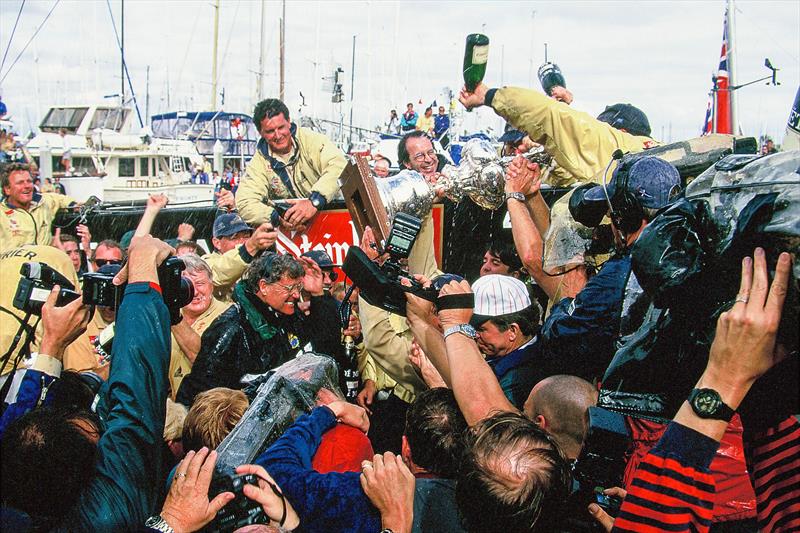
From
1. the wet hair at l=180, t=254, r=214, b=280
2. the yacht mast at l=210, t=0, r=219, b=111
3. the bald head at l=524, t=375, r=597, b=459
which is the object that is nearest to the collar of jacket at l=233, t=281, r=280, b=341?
the wet hair at l=180, t=254, r=214, b=280

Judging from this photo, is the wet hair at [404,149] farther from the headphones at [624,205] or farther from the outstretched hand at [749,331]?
the outstretched hand at [749,331]

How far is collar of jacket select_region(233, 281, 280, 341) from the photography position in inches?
149

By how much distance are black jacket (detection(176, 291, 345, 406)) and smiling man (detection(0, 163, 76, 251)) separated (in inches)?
131

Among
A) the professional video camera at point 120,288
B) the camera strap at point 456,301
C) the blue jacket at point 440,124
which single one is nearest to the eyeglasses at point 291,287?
the professional video camera at point 120,288

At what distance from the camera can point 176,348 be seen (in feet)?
12.9

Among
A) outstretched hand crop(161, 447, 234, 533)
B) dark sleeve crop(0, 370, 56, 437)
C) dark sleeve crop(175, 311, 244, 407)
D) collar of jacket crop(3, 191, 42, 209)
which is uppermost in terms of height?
collar of jacket crop(3, 191, 42, 209)

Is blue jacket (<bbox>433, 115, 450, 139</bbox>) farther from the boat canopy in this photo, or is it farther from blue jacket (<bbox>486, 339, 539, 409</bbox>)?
blue jacket (<bbox>486, 339, 539, 409</bbox>)

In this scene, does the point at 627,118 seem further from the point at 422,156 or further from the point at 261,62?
the point at 261,62

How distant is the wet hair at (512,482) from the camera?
5.98 feet

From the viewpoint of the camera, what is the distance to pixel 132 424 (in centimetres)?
208

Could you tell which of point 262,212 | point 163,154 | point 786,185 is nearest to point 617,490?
point 786,185

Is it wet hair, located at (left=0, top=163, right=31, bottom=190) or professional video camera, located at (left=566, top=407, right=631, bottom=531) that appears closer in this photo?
professional video camera, located at (left=566, top=407, right=631, bottom=531)

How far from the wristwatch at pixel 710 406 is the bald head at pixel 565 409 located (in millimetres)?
754

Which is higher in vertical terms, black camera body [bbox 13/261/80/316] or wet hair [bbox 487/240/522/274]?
black camera body [bbox 13/261/80/316]
